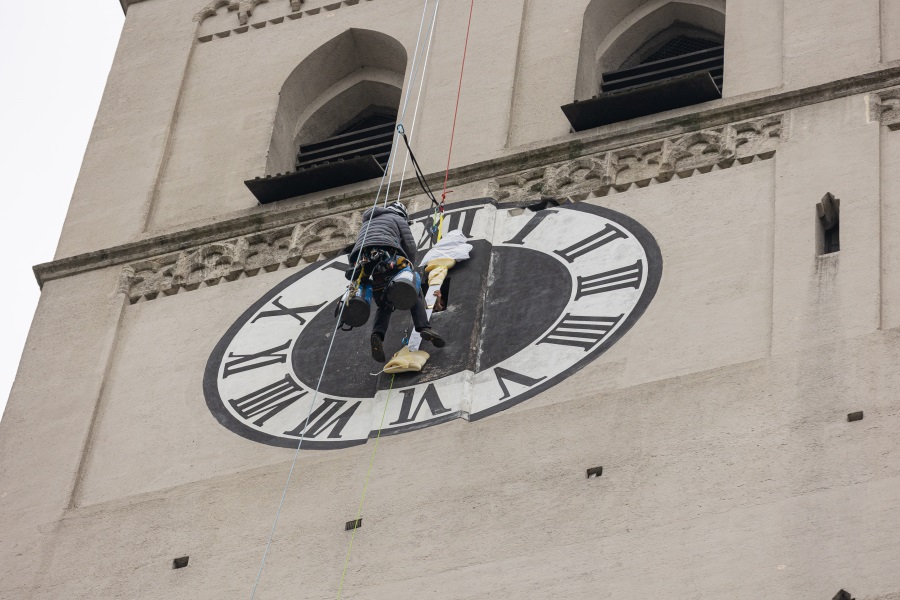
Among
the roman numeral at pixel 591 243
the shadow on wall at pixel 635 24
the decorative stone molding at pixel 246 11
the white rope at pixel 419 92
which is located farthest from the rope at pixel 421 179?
the decorative stone molding at pixel 246 11

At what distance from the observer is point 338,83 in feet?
67.7

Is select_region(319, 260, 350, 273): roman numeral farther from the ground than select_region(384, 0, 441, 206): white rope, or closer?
closer

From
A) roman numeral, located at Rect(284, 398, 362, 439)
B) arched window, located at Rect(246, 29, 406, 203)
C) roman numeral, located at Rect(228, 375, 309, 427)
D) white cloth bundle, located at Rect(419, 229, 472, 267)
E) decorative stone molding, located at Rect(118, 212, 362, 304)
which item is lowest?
roman numeral, located at Rect(284, 398, 362, 439)

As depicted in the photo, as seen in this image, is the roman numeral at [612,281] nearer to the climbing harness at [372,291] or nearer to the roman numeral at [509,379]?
the roman numeral at [509,379]

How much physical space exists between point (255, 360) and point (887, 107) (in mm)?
4029

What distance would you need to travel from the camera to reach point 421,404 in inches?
655

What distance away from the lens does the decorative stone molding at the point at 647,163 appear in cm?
1766

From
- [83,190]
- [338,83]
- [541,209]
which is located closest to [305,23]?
[338,83]

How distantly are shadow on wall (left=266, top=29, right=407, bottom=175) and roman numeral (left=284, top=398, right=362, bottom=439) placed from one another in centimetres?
377

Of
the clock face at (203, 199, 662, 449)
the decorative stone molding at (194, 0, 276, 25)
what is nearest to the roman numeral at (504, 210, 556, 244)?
the clock face at (203, 199, 662, 449)

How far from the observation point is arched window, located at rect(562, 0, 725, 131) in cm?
1833

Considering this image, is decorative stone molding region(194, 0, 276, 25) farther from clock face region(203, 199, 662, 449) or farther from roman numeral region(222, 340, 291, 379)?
roman numeral region(222, 340, 291, 379)

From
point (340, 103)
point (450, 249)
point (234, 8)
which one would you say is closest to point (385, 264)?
point (450, 249)

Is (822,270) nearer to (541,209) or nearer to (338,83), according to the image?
(541,209)
